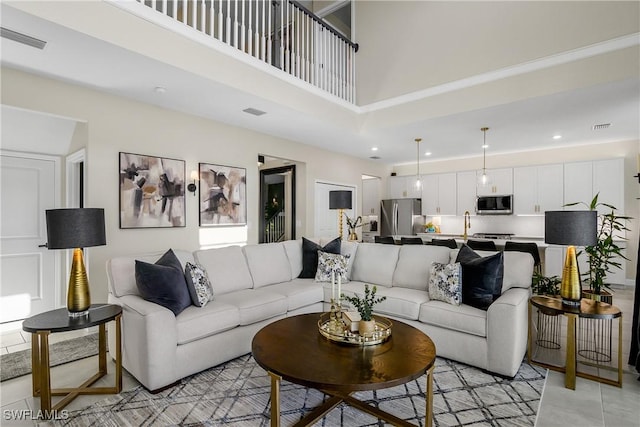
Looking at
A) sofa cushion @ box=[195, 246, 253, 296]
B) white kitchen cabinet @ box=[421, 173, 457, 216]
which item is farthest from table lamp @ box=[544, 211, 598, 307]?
white kitchen cabinet @ box=[421, 173, 457, 216]

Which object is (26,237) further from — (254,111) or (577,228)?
(577,228)

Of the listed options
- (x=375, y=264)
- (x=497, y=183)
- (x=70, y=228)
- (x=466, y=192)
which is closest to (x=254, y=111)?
(x=375, y=264)

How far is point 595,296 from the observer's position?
3.07 metres

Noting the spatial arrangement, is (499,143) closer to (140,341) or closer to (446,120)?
(446,120)

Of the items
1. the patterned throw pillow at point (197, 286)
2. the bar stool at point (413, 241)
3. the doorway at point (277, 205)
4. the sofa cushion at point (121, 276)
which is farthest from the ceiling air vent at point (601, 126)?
the sofa cushion at point (121, 276)

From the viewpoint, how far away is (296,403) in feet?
7.56

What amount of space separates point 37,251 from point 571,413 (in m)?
5.65

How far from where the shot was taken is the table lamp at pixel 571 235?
2584 millimetres

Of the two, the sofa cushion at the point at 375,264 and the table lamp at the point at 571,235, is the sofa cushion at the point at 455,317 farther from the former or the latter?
the sofa cushion at the point at 375,264

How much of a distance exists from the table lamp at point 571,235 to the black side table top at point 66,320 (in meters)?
3.43

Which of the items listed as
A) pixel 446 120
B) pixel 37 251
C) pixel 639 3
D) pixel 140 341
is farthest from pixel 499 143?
pixel 37 251

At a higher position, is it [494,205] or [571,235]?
[494,205]

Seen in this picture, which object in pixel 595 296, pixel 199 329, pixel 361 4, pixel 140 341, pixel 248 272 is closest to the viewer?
pixel 140 341

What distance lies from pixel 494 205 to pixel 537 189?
0.85 metres
